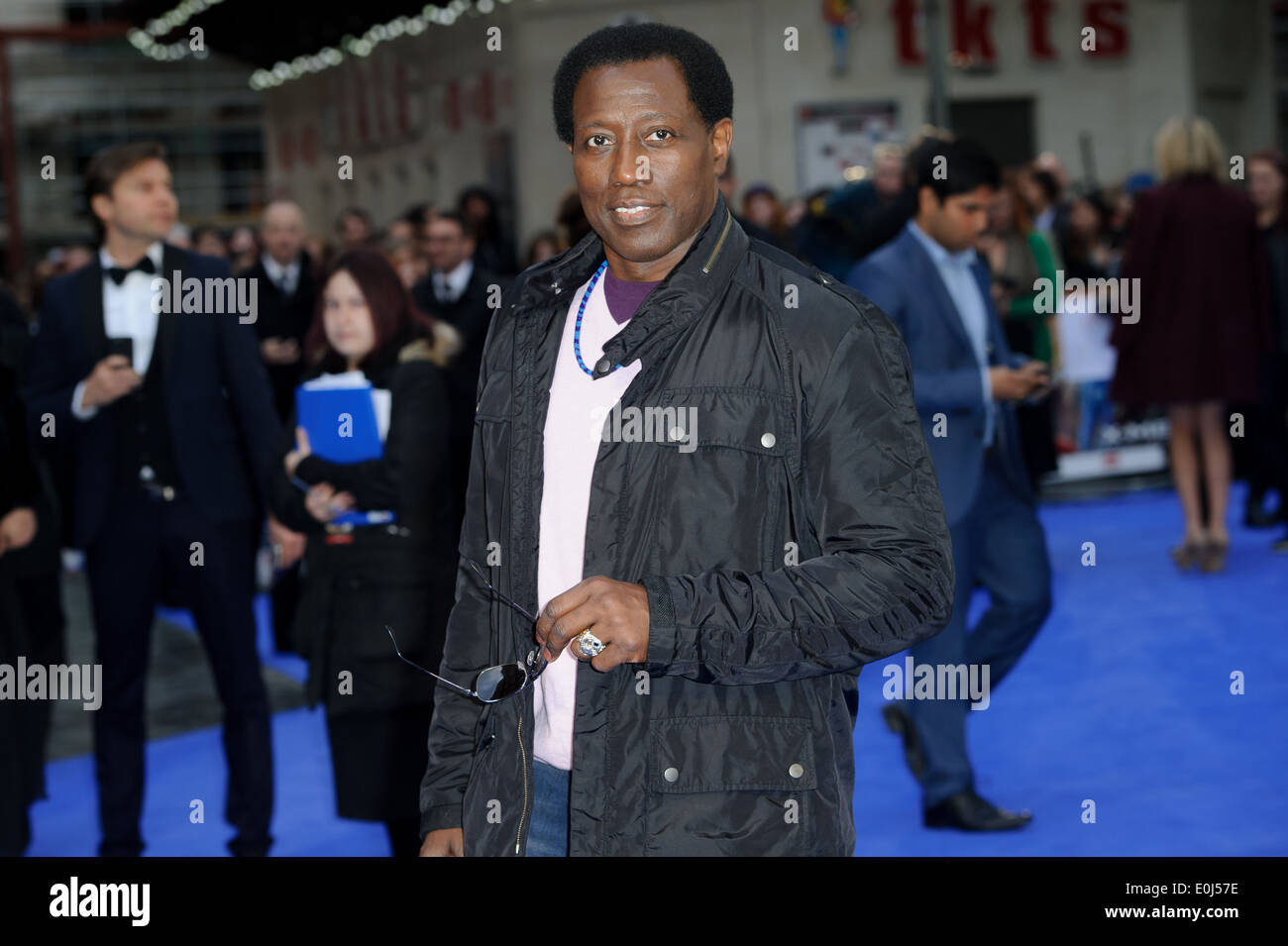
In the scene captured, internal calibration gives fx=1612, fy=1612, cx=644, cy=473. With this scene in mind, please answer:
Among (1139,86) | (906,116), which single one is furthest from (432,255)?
(1139,86)

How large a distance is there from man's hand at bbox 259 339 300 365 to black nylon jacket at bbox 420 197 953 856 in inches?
286

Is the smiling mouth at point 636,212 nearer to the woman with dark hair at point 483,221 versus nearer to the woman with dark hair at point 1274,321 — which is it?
the woman with dark hair at point 483,221

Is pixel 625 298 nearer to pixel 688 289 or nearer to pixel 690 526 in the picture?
pixel 688 289

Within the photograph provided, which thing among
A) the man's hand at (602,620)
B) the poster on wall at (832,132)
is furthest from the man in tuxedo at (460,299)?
the poster on wall at (832,132)

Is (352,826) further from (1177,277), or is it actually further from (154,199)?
(1177,277)

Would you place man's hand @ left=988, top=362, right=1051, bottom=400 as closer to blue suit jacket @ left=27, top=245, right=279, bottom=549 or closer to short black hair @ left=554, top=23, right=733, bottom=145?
blue suit jacket @ left=27, top=245, right=279, bottom=549

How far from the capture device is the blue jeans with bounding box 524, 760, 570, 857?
219 cm

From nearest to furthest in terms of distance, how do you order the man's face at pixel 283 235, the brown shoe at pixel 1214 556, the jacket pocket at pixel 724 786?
the jacket pocket at pixel 724 786, the brown shoe at pixel 1214 556, the man's face at pixel 283 235

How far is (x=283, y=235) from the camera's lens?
9508mm

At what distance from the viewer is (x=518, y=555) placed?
2223 millimetres

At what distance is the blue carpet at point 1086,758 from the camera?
16.5ft

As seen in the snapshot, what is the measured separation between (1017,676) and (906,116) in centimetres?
1396

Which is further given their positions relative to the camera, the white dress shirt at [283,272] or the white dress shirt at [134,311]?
the white dress shirt at [283,272]

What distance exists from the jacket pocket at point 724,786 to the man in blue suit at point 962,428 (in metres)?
3.02
